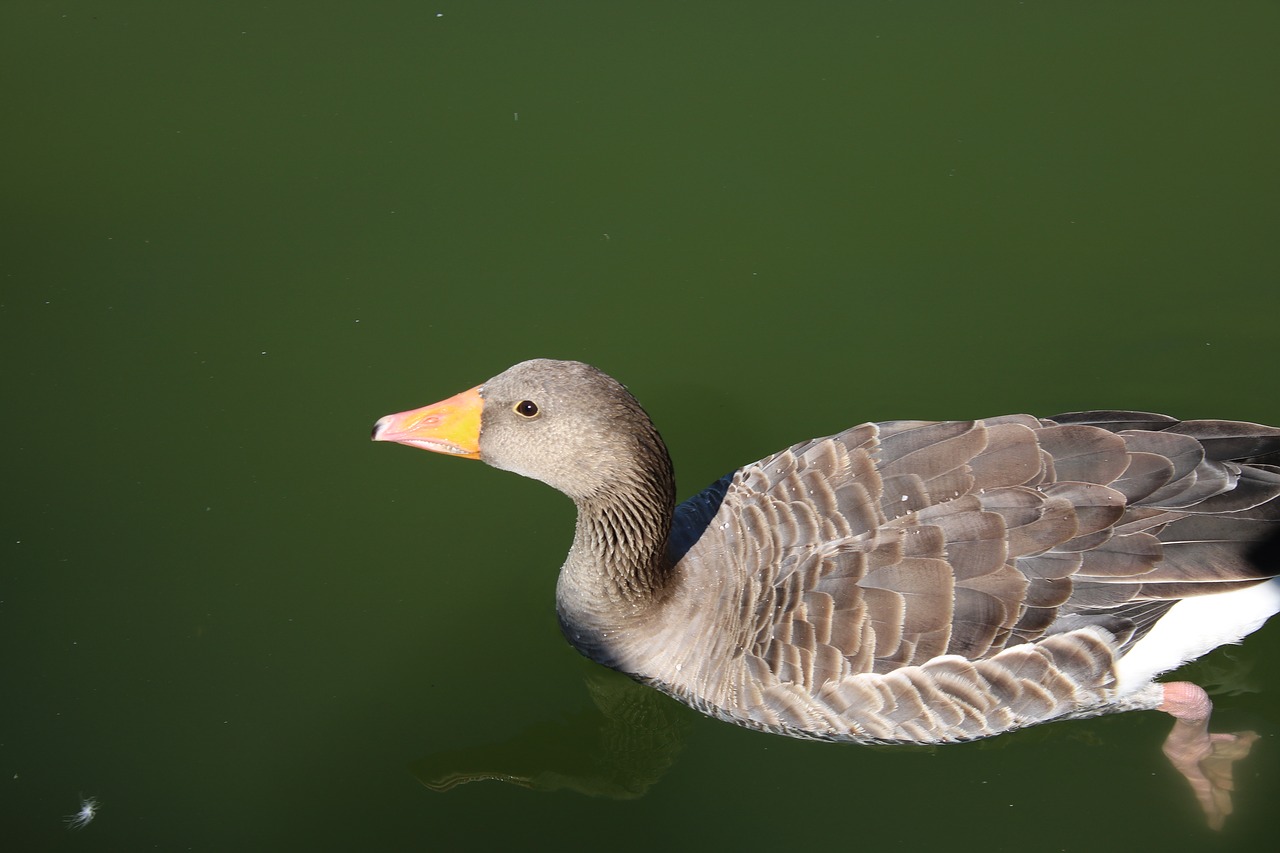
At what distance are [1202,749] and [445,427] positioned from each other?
3.19 metres

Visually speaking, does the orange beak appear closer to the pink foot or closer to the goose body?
the goose body

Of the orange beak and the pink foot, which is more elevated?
the orange beak

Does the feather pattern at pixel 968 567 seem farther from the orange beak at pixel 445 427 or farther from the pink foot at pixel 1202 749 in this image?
the orange beak at pixel 445 427

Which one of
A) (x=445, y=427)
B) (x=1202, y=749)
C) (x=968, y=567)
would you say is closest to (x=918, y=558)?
(x=968, y=567)

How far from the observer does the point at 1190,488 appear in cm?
414

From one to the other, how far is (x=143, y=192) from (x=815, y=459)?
4.16m

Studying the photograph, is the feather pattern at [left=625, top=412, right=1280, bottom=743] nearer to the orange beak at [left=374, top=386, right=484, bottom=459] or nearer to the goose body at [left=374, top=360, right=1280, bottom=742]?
the goose body at [left=374, top=360, right=1280, bottom=742]

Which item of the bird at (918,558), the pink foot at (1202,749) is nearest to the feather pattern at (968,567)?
the bird at (918,558)

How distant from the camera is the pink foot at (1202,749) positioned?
4.43m

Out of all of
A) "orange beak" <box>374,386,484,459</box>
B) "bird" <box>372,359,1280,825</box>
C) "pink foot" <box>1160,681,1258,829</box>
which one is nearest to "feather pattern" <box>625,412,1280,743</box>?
"bird" <box>372,359,1280,825</box>

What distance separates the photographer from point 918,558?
401 centimetres

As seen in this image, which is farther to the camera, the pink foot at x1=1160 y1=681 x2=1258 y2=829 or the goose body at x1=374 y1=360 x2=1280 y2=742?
the pink foot at x1=1160 y1=681 x2=1258 y2=829

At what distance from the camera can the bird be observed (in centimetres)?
399

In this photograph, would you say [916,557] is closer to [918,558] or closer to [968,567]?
[918,558]
